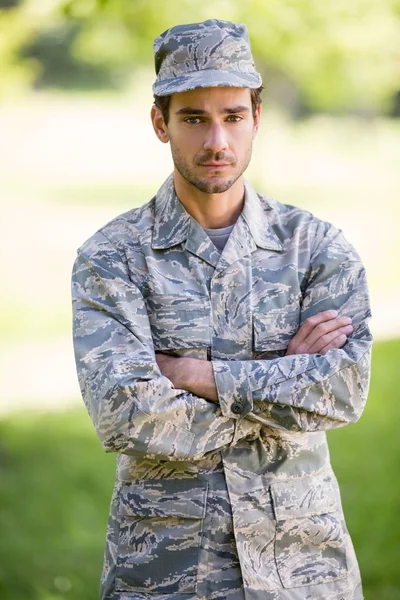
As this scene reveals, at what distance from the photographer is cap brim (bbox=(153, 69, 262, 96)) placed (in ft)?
11.2

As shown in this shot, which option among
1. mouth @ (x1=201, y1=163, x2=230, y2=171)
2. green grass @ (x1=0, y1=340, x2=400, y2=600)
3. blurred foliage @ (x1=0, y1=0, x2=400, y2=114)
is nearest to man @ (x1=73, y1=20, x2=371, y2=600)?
mouth @ (x1=201, y1=163, x2=230, y2=171)

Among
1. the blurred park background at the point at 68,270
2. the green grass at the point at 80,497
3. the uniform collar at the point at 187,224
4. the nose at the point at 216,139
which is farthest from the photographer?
the blurred park background at the point at 68,270

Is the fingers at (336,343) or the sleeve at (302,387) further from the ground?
the fingers at (336,343)

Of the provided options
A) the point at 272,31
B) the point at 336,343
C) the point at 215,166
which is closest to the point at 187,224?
the point at 215,166

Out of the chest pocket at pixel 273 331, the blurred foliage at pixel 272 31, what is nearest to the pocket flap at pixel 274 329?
the chest pocket at pixel 273 331

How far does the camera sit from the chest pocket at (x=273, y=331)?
11.4 feet

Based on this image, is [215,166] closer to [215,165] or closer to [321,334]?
[215,165]

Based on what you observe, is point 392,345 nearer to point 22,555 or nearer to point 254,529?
point 22,555

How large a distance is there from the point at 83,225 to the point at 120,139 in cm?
977

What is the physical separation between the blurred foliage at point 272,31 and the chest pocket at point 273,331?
2.56 m

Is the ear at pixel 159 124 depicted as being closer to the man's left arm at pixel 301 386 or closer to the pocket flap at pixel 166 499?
the man's left arm at pixel 301 386

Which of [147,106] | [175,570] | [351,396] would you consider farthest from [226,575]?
[147,106]

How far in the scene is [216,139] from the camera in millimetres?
3396

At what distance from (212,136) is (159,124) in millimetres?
347
